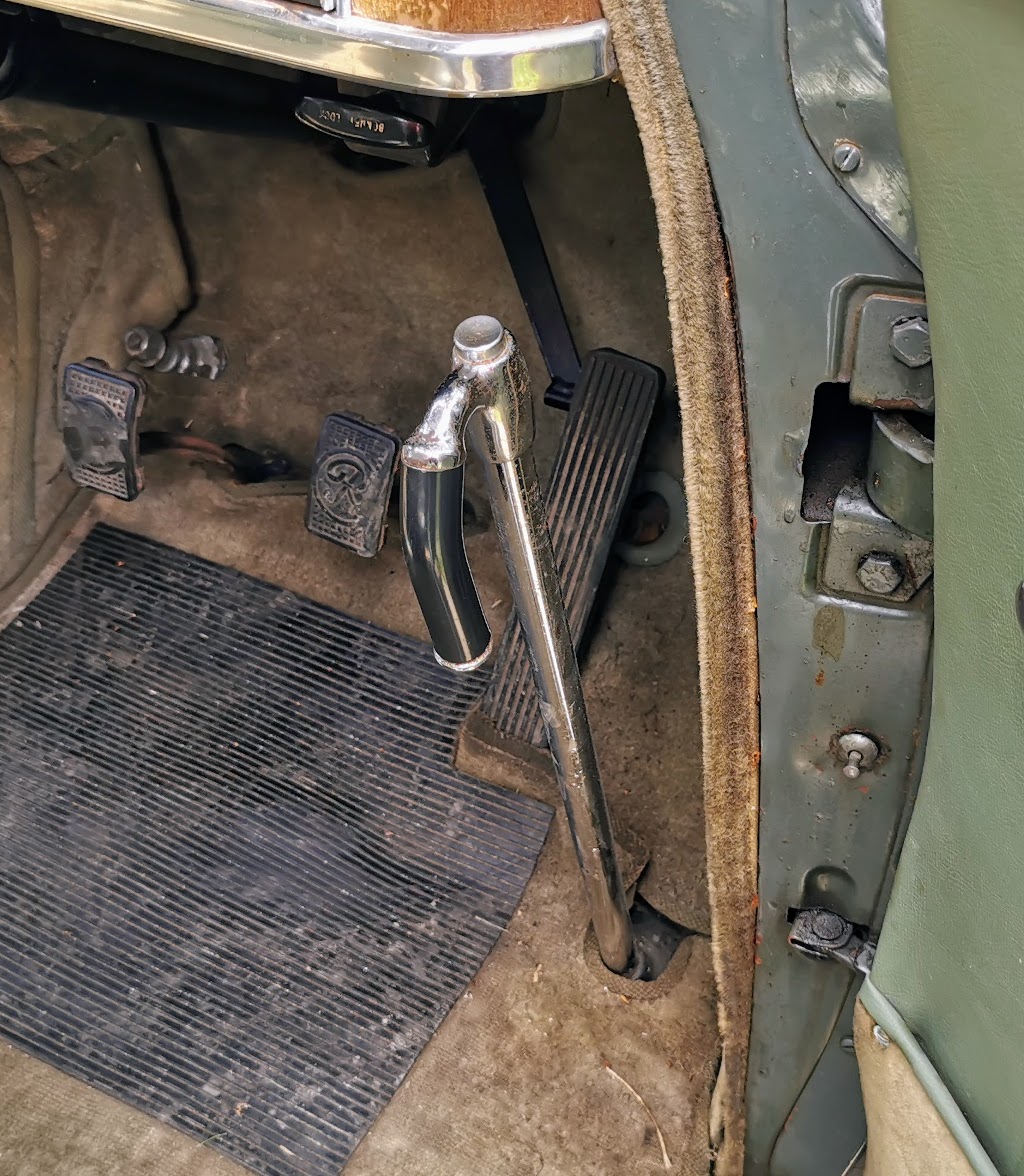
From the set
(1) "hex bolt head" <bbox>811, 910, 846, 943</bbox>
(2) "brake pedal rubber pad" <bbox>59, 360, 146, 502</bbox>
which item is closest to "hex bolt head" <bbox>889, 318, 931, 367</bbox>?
(1) "hex bolt head" <bbox>811, 910, 846, 943</bbox>

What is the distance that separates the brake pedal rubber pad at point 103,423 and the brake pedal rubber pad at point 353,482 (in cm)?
29

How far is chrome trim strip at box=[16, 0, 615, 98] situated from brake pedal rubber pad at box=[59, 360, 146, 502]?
86 cm

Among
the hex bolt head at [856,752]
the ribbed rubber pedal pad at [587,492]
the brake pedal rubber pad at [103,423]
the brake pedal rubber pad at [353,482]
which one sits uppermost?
the hex bolt head at [856,752]

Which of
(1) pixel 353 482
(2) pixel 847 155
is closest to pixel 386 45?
(2) pixel 847 155

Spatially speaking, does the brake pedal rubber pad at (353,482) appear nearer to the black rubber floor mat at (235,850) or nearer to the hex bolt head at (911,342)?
the black rubber floor mat at (235,850)

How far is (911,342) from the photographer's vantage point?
0.76 meters

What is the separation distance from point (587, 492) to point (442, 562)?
0.82 meters

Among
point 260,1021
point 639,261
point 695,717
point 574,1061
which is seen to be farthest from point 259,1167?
point 639,261

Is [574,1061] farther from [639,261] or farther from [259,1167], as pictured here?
[639,261]

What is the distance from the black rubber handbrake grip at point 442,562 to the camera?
78cm

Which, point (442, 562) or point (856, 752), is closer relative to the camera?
point (442, 562)

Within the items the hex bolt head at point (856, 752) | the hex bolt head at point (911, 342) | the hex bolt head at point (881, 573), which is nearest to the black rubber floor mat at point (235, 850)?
the hex bolt head at point (856, 752)

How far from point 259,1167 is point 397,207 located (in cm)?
142

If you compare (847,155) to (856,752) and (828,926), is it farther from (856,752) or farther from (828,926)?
(828,926)
